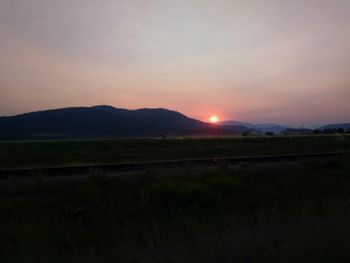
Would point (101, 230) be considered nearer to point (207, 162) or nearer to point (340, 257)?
point (340, 257)

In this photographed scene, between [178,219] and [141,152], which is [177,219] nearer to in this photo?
[178,219]

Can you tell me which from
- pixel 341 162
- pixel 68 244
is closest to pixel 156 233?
pixel 68 244

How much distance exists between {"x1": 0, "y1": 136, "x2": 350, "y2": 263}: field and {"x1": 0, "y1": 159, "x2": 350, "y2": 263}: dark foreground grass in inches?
0.9

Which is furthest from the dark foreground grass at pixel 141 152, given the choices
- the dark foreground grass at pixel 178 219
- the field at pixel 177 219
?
the field at pixel 177 219

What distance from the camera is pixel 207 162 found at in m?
24.6

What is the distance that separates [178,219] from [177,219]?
0.03 m

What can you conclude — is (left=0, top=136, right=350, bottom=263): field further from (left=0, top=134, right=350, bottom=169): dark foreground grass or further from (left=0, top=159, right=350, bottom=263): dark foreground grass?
(left=0, top=134, right=350, bottom=169): dark foreground grass

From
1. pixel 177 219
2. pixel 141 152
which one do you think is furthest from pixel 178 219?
pixel 141 152

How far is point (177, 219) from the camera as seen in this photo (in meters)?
10.5

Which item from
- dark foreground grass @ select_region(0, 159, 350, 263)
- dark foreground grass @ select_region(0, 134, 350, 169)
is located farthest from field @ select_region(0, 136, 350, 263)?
dark foreground grass @ select_region(0, 134, 350, 169)

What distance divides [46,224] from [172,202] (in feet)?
14.0

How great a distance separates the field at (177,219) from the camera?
23.1ft

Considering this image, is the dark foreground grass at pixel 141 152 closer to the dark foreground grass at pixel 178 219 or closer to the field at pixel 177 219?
the dark foreground grass at pixel 178 219

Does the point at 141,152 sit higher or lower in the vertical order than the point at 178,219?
higher
